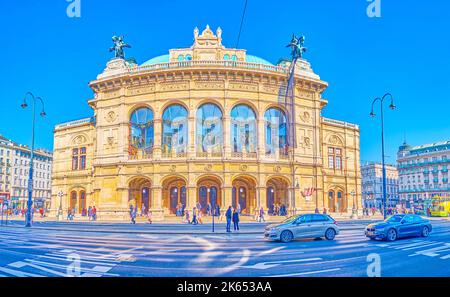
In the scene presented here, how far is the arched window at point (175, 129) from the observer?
38000 mm

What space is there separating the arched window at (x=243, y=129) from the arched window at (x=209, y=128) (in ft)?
5.01

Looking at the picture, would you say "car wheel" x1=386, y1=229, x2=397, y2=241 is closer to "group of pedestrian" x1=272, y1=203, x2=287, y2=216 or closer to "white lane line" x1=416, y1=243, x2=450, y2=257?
"white lane line" x1=416, y1=243, x2=450, y2=257

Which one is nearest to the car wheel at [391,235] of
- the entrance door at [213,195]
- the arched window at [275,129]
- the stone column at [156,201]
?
the arched window at [275,129]

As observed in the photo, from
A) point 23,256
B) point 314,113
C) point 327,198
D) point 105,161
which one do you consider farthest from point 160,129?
point 23,256

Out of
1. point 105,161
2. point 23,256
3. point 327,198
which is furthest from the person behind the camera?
point 327,198

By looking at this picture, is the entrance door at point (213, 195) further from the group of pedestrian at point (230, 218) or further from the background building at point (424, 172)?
the background building at point (424, 172)

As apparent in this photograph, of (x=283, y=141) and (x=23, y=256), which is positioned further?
(x=283, y=141)

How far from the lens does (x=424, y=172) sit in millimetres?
88188

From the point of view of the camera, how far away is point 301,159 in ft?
131

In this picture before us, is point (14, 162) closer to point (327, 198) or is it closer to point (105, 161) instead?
point (105, 161)

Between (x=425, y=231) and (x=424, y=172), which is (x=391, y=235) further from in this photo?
(x=424, y=172)

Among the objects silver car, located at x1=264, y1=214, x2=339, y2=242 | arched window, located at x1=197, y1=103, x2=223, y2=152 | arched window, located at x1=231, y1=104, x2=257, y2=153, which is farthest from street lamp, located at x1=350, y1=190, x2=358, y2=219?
silver car, located at x1=264, y1=214, x2=339, y2=242

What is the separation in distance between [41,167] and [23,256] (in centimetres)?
9011

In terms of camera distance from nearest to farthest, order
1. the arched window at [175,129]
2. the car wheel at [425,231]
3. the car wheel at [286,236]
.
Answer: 1. the car wheel at [286,236]
2. the car wheel at [425,231]
3. the arched window at [175,129]
